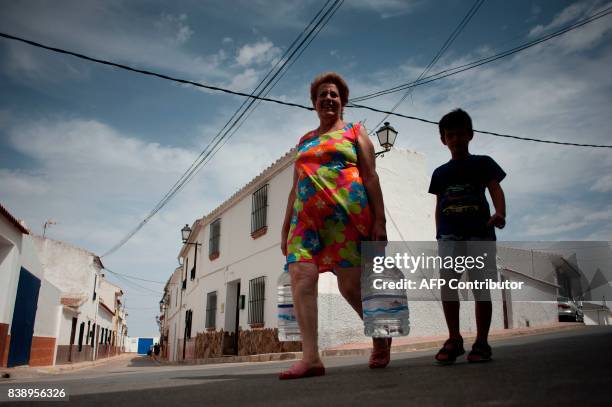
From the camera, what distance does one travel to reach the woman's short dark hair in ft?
10.1

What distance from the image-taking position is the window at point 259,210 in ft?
42.9

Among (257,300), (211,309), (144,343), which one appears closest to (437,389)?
(257,300)

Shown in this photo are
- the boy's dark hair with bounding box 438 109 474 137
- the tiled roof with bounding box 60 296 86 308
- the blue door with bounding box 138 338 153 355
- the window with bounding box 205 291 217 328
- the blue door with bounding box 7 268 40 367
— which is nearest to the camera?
the boy's dark hair with bounding box 438 109 474 137

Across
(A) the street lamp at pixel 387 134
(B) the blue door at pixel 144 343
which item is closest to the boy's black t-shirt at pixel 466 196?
(A) the street lamp at pixel 387 134

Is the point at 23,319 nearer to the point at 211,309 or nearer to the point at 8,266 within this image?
the point at 8,266

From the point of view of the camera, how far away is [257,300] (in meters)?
12.4

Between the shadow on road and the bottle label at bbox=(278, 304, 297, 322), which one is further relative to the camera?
the bottle label at bbox=(278, 304, 297, 322)

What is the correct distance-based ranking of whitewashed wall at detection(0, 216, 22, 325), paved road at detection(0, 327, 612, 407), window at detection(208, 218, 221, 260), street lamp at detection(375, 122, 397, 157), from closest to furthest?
paved road at detection(0, 327, 612, 407)
street lamp at detection(375, 122, 397, 157)
whitewashed wall at detection(0, 216, 22, 325)
window at detection(208, 218, 221, 260)

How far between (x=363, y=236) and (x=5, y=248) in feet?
34.4

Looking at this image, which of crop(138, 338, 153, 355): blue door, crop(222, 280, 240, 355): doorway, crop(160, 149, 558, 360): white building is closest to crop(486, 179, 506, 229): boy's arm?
crop(160, 149, 558, 360): white building

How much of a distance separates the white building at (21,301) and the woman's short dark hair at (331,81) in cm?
883

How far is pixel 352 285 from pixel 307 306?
31 cm

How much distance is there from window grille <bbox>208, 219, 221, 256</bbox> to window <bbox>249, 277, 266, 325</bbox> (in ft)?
13.7

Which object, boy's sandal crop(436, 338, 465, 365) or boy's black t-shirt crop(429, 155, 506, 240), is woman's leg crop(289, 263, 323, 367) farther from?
boy's black t-shirt crop(429, 155, 506, 240)
